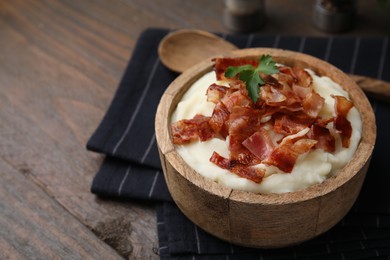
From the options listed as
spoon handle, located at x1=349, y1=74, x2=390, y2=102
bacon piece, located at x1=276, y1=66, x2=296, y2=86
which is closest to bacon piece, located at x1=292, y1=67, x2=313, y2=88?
bacon piece, located at x1=276, y1=66, x2=296, y2=86

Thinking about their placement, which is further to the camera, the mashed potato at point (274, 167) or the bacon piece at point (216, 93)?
the bacon piece at point (216, 93)

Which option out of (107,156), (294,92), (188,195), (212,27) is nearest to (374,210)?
(294,92)

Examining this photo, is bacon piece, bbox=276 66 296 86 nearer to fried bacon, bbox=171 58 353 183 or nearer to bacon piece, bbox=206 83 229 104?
fried bacon, bbox=171 58 353 183

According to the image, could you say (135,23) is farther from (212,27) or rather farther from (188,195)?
(188,195)

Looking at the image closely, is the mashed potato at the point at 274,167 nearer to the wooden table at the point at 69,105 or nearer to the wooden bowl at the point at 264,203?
the wooden bowl at the point at 264,203

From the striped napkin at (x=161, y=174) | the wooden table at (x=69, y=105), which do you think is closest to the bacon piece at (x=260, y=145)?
the striped napkin at (x=161, y=174)

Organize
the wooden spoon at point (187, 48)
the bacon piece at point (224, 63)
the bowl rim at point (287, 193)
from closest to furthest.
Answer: the bowl rim at point (287, 193)
the bacon piece at point (224, 63)
the wooden spoon at point (187, 48)
